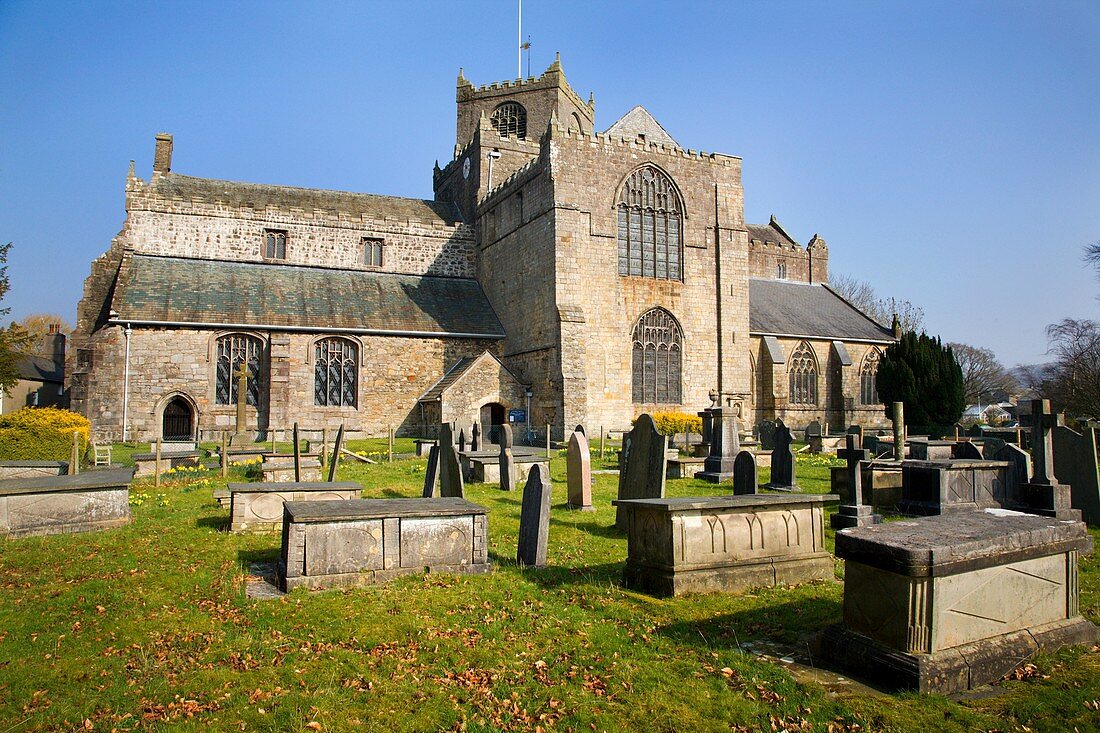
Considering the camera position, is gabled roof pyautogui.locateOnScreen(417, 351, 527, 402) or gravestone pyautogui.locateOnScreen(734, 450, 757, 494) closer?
gravestone pyautogui.locateOnScreen(734, 450, 757, 494)

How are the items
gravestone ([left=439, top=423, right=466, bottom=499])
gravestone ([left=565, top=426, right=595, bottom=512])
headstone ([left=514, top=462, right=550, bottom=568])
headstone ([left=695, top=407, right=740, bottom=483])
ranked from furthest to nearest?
headstone ([left=695, top=407, right=740, bottom=483]), gravestone ([left=565, top=426, right=595, bottom=512]), gravestone ([left=439, top=423, right=466, bottom=499]), headstone ([left=514, top=462, right=550, bottom=568])

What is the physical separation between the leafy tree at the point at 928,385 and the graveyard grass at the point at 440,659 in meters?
27.0

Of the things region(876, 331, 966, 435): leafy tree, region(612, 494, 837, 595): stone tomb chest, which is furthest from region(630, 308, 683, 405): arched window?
region(612, 494, 837, 595): stone tomb chest

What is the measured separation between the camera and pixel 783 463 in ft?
43.4

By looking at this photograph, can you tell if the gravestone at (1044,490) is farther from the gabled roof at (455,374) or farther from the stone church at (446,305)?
the gabled roof at (455,374)

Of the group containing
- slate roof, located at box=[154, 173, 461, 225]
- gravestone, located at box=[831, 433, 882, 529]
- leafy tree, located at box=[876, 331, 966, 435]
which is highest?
slate roof, located at box=[154, 173, 461, 225]

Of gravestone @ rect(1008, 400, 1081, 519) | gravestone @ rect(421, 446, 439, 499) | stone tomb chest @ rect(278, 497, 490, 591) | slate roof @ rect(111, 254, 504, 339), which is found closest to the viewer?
stone tomb chest @ rect(278, 497, 490, 591)

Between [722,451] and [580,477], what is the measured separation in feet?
16.2

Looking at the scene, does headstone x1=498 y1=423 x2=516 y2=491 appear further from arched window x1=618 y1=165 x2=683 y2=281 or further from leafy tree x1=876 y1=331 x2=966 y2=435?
leafy tree x1=876 y1=331 x2=966 y2=435

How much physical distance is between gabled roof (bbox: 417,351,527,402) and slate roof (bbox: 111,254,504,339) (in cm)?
138

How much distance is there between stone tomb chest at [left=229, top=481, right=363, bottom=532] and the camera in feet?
31.8

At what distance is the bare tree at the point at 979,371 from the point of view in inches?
2464

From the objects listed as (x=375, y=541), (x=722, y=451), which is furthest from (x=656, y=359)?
(x=375, y=541)

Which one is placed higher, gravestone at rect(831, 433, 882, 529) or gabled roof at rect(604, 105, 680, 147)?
gabled roof at rect(604, 105, 680, 147)
